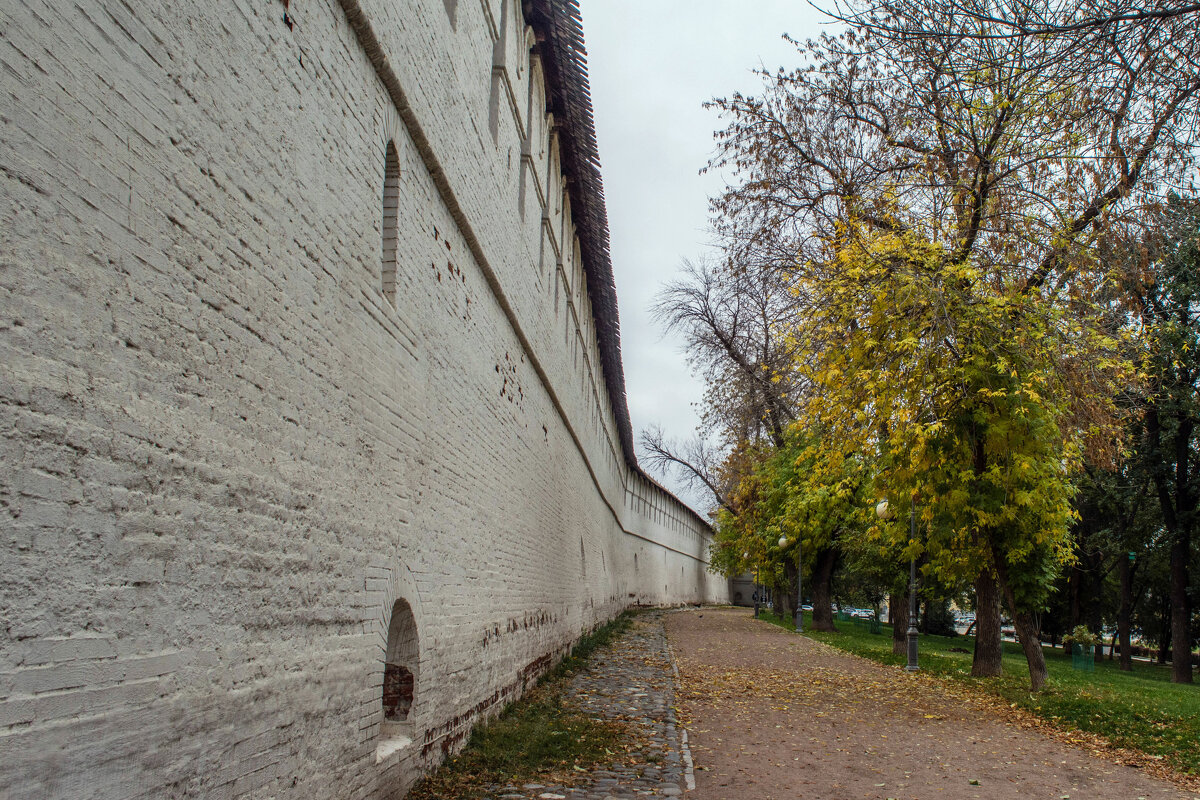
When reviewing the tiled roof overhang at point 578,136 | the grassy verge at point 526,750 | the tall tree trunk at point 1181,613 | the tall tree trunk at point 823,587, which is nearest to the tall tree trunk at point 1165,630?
the tall tree trunk at point 1181,613

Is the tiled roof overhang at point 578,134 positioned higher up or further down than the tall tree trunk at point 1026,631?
higher up

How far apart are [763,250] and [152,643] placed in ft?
51.1

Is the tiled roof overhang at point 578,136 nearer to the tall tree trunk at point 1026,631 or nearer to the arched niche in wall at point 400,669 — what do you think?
the arched niche in wall at point 400,669

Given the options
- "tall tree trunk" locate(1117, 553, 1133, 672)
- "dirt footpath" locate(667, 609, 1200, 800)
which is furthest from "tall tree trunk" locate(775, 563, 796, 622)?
"dirt footpath" locate(667, 609, 1200, 800)

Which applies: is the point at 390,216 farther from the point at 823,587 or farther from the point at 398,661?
the point at 823,587

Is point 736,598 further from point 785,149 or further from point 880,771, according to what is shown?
point 880,771

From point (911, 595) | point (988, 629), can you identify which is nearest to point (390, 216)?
point (988, 629)

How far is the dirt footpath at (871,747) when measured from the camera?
290 inches

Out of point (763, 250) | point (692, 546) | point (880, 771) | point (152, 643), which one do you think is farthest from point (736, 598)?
point (152, 643)

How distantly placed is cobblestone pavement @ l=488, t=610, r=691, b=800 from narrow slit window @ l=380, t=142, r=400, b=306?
358 centimetres

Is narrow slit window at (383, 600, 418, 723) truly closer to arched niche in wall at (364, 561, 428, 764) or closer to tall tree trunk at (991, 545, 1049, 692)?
arched niche in wall at (364, 561, 428, 764)

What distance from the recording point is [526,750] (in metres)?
8.04

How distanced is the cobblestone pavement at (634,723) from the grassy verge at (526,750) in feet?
0.71

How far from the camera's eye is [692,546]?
6450cm
